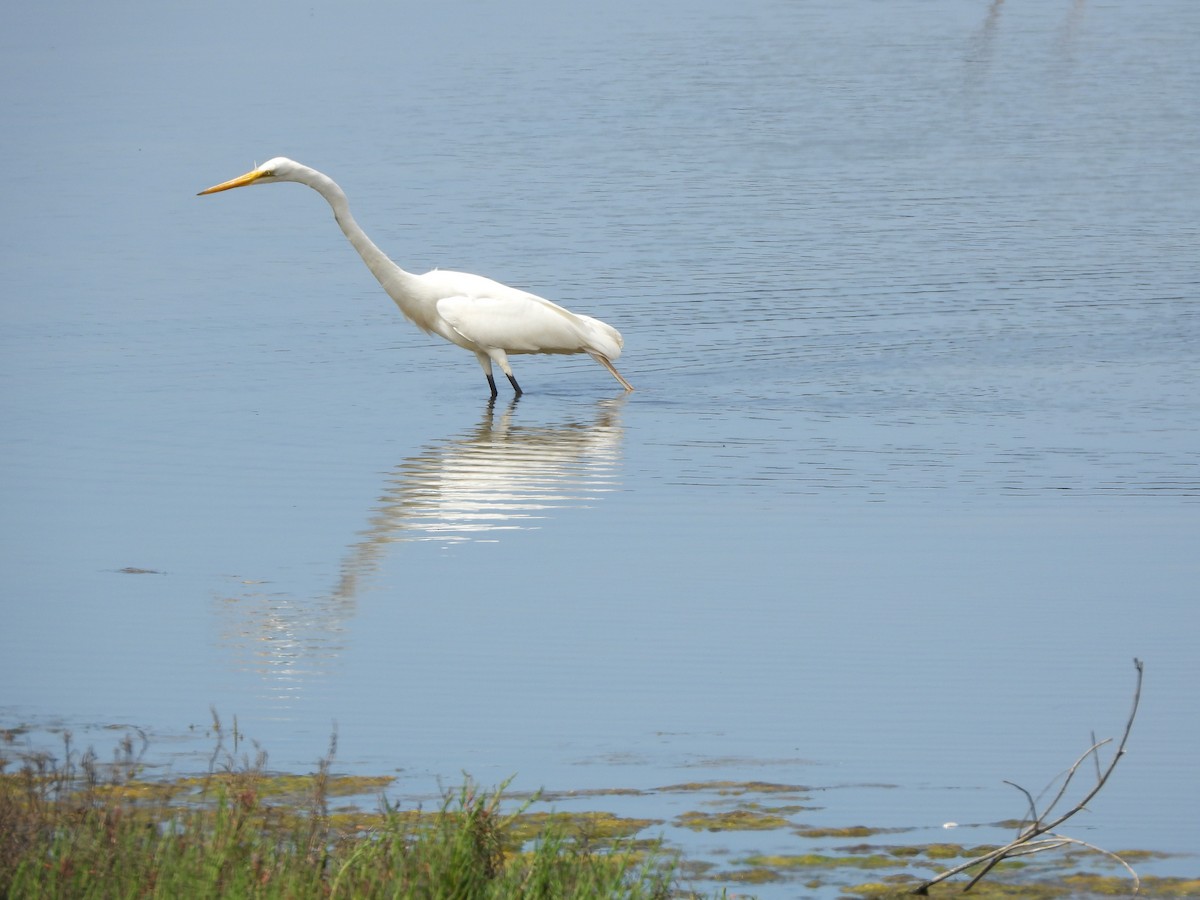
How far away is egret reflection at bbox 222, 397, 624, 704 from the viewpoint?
827cm

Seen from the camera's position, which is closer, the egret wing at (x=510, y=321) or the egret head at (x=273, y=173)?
the egret head at (x=273, y=173)

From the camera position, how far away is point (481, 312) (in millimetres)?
13406

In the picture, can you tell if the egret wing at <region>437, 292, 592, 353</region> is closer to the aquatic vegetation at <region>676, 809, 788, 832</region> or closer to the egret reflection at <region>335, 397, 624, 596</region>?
the egret reflection at <region>335, 397, 624, 596</region>

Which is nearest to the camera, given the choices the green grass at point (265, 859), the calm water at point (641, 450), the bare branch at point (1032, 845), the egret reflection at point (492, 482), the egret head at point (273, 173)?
the green grass at point (265, 859)

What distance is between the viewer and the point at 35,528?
1034 cm

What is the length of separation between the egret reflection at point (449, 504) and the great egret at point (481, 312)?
0.40 m

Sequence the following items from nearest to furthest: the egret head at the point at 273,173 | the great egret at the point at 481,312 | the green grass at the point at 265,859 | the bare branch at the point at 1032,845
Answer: the green grass at the point at 265,859 → the bare branch at the point at 1032,845 → the egret head at the point at 273,173 → the great egret at the point at 481,312

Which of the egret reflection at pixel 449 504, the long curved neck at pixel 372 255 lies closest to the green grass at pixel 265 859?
the egret reflection at pixel 449 504

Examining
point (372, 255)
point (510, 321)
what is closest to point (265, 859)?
point (510, 321)

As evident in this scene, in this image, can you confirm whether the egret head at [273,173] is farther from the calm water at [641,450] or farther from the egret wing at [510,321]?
the calm water at [641,450]

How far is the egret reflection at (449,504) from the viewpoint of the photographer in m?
8.27

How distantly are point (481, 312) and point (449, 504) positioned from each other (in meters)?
2.90

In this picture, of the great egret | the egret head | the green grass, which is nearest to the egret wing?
the great egret

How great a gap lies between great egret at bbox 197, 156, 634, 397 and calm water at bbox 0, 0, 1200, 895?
39 cm
